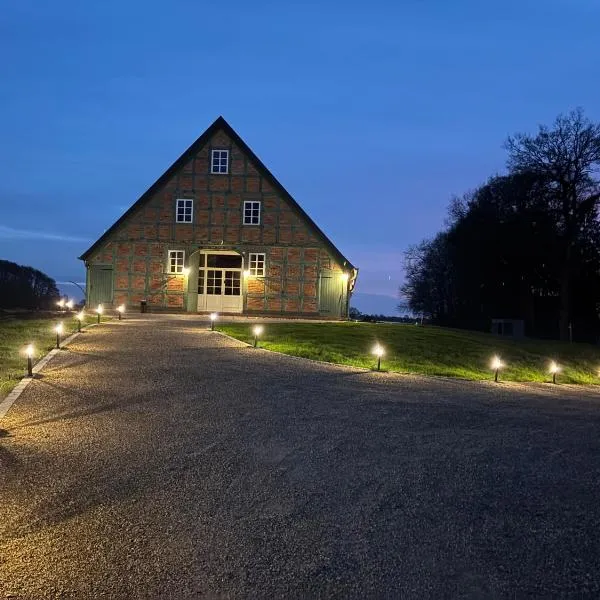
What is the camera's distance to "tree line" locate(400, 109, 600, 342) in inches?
1581

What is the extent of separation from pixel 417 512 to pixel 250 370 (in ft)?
26.1

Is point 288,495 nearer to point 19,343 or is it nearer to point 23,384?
point 23,384

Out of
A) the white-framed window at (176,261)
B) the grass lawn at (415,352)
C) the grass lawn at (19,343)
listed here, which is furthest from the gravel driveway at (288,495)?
the white-framed window at (176,261)

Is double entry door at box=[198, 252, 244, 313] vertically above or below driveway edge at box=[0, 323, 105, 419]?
above

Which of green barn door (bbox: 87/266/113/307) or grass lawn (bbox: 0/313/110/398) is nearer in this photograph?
grass lawn (bbox: 0/313/110/398)

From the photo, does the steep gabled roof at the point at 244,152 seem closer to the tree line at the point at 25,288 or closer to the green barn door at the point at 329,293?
the green barn door at the point at 329,293

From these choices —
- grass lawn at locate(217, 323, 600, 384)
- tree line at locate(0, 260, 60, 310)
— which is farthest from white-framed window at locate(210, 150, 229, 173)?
tree line at locate(0, 260, 60, 310)

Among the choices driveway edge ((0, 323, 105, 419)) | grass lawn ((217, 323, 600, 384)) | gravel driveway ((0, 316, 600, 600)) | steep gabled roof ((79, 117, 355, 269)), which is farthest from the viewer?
steep gabled roof ((79, 117, 355, 269))

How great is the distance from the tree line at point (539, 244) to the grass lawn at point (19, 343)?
2809cm

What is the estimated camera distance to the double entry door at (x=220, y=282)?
32.2 m

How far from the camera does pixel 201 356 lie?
14.6 meters

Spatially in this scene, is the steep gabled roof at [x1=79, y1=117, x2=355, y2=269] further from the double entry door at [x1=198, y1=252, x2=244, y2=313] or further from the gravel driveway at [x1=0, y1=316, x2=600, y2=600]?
the gravel driveway at [x1=0, y1=316, x2=600, y2=600]

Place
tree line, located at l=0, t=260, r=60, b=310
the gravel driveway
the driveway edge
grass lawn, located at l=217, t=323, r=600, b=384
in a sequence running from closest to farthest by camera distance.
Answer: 1. the gravel driveway
2. the driveway edge
3. grass lawn, located at l=217, t=323, r=600, b=384
4. tree line, located at l=0, t=260, r=60, b=310

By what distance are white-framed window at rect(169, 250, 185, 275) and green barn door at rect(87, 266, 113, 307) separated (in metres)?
3.11
